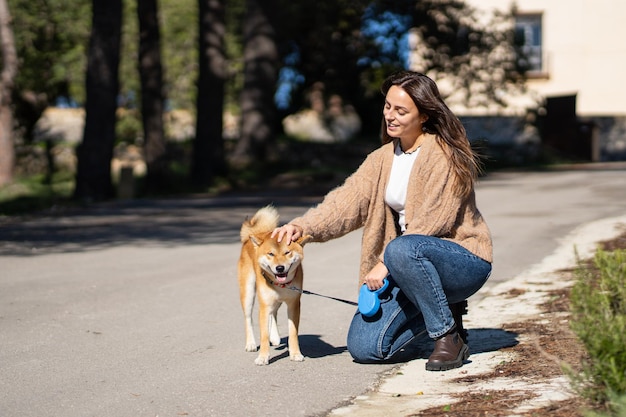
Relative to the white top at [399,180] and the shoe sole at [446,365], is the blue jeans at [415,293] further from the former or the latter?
the white top at [399,180]

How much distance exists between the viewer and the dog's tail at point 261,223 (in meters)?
7.03

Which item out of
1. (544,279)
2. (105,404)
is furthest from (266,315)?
(544,279)

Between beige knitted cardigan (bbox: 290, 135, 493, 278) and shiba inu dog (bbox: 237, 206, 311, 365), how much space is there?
0.25 metres

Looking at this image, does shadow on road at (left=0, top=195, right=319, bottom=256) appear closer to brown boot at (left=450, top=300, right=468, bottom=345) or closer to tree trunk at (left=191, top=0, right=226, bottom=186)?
tree trunk at (left=191, top=0, right=226, bottom=186)

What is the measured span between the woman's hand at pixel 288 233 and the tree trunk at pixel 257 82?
23.0 meters

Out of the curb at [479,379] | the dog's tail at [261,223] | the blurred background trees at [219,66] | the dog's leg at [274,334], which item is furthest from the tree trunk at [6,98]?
the dog's tail at [261,223]

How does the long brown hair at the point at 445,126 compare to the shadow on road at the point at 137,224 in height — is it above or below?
above

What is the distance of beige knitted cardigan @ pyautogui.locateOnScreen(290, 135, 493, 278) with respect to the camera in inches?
258

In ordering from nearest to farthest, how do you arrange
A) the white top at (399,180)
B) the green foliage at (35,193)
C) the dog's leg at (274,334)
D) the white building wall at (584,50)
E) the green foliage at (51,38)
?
the white top at (399,180) < the dog's leg at (274,334) < the green foliage at (35,193) < the green foliage at (51,38) < the white building wall at (584,50)

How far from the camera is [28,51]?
38688 mm

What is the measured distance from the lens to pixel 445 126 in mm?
6723

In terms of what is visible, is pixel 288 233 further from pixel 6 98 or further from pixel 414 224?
pixel 6 98

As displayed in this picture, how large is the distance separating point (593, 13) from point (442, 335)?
1700 inches

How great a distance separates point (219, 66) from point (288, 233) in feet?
Result: 71.9
